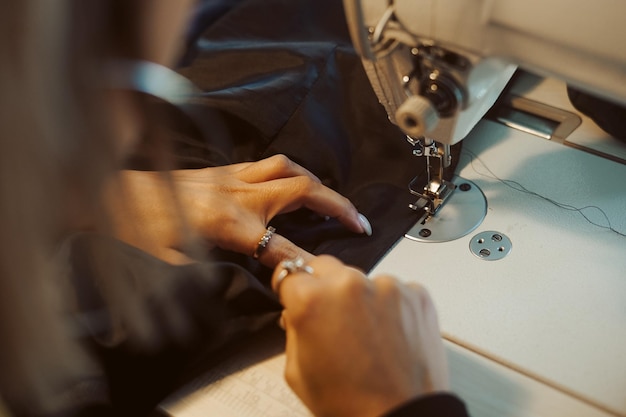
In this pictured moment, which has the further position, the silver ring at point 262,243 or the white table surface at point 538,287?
the silver ring at point 262,243

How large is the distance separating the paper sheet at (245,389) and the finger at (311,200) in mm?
189

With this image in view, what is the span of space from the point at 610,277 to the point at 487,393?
24cm

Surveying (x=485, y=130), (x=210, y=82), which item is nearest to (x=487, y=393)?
(x=485, y=130)

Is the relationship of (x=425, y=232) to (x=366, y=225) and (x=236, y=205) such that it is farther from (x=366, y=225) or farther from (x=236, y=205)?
(x=236, y=205)

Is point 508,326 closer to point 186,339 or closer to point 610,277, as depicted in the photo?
point 610,277

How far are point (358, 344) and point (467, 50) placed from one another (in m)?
0.33

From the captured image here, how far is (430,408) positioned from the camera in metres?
0.64

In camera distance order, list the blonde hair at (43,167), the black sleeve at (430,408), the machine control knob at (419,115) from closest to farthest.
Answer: the blonde hair at (43,167), the black sleeve at (430,408), the machine control knob at (419,115)

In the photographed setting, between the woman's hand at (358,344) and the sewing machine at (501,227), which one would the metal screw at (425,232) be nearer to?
the sewing machine at (501,227)

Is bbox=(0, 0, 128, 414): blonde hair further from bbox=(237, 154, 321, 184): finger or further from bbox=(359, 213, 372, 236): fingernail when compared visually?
bbox=(359, 213, 372, 236): fingernail

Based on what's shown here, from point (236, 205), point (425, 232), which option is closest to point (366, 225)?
point (425, 232)

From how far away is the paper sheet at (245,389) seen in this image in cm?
77

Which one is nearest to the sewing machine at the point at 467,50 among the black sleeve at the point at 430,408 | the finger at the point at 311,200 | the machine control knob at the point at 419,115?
the machine control knob at the point at 419,115

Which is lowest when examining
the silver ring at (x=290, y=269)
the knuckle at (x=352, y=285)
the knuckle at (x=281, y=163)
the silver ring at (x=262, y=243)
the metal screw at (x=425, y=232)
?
the silver ring at (x=262, y=243)
